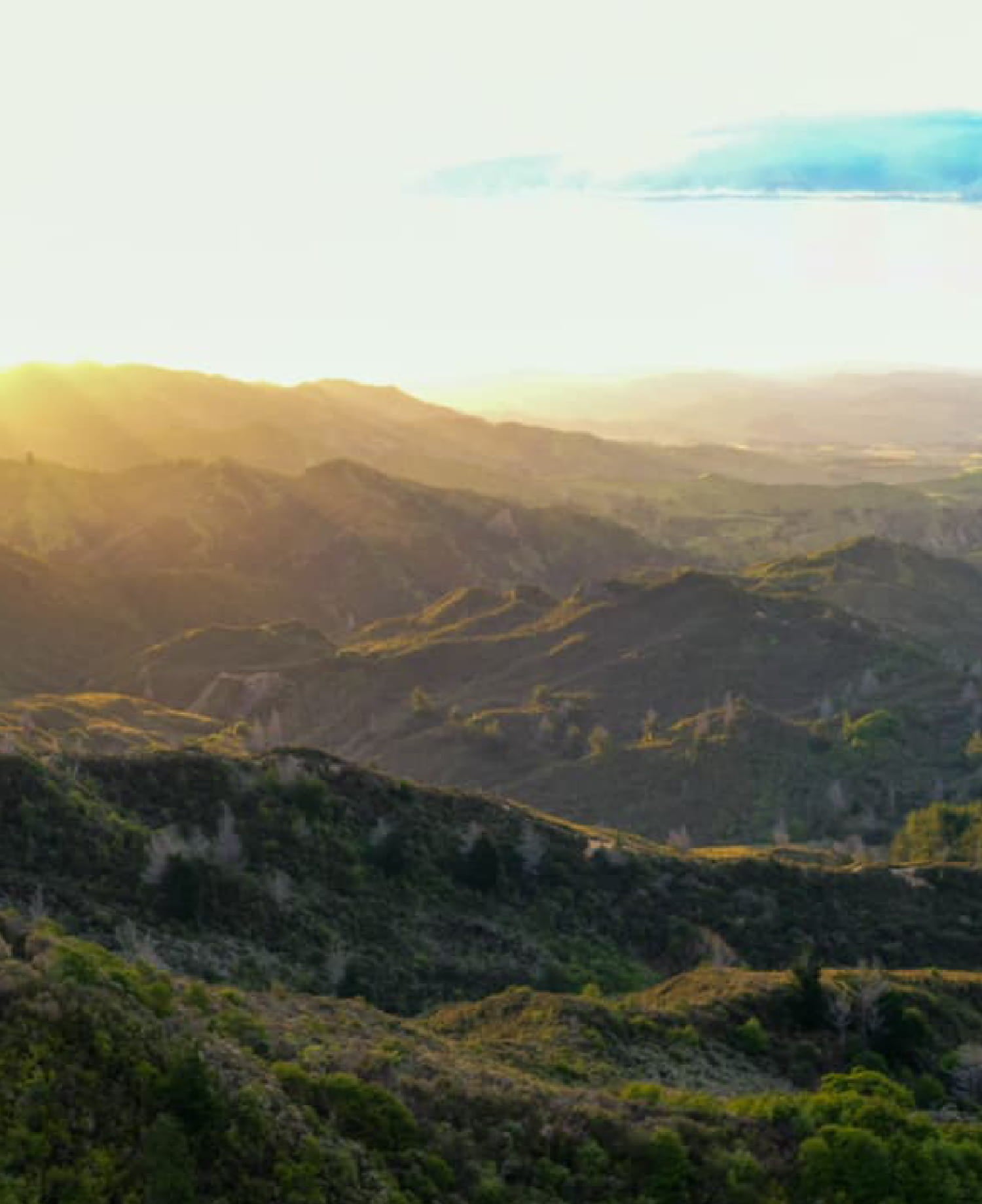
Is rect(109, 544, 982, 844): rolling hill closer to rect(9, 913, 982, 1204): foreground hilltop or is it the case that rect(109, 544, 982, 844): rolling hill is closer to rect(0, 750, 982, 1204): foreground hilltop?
rect(0, 750, 982, 1204): foreground hilltop

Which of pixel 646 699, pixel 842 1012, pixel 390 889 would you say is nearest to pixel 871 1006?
pixel 842 1012

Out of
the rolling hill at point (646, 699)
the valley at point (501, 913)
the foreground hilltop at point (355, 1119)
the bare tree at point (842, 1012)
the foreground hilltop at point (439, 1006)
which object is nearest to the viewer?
the foreground hilltop at point (355, 1119)

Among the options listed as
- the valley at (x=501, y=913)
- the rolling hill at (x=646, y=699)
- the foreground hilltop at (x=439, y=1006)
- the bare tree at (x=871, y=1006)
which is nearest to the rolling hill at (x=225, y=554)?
the rolling hill at (x=646, y=699)

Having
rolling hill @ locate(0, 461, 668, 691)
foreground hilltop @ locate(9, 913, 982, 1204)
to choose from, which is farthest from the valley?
rolling hill @ locate(0, 461, 668, 691)

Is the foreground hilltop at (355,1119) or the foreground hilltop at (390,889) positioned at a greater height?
the foreground hilltop at (355,1119)

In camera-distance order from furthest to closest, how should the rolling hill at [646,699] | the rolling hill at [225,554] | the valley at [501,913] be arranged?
the rolling hill at [225,554] → the rolling hill at [646,699] → the valley at [501,913]

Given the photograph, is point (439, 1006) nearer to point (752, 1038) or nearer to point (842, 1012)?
point (752, 1038)

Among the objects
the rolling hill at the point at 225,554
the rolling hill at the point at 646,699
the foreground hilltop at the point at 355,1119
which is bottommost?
the rolling hill at the point at 646,699

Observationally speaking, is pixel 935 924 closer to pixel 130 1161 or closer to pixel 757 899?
pixel 757 899

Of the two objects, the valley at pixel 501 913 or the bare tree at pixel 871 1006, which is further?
the bare tree at pixel 871 1006

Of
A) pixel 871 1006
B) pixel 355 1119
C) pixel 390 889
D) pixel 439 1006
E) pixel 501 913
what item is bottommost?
pixel 501 913

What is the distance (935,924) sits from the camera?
50344 millimetres

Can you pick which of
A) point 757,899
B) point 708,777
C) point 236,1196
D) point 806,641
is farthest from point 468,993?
point 806,641

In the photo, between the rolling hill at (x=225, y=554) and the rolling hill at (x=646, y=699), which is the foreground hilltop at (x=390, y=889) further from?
the rolling hill at (x=225, y=554)
